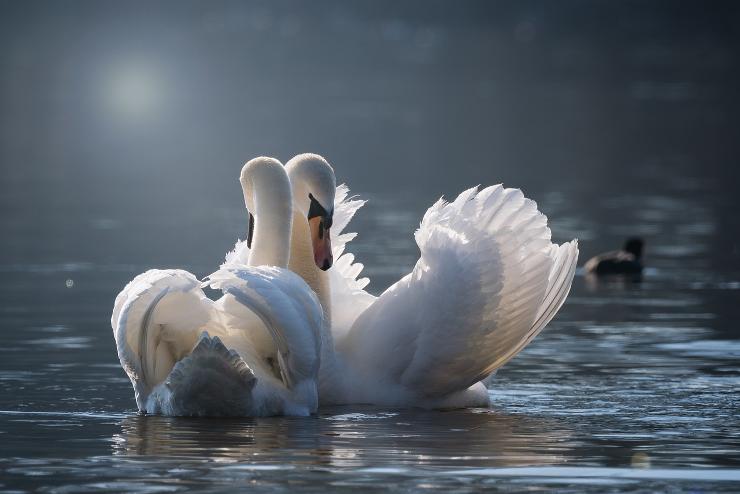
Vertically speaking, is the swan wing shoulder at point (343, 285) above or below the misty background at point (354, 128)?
below

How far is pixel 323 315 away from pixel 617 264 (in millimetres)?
9219

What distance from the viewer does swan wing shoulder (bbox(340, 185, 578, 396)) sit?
497 inches

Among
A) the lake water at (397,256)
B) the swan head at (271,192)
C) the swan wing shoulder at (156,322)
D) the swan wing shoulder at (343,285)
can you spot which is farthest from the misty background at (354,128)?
the swan wing shoulder at (156,322)

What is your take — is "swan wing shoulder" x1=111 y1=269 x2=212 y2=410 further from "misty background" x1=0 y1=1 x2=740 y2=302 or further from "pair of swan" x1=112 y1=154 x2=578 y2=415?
"misty background" x1=0 y1=1 x2=740 y2=302

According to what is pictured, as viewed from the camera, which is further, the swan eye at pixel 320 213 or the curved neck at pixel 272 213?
the swan eye at pixel 320 213

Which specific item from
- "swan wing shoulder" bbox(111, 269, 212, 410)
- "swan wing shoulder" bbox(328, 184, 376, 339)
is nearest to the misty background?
"swan wing shoulder" bbox(328, 184, 376, 339)

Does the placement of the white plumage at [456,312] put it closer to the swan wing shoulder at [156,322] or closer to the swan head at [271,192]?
the swan head at [271,192]

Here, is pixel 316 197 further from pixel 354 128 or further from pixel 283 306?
pixel 354 128

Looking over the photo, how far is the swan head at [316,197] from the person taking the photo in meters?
13.0

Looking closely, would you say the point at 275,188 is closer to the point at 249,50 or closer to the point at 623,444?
the point at 623,444

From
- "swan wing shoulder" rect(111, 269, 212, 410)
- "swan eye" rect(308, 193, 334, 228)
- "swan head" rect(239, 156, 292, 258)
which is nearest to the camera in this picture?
"swan wing shoulder" rect(111, 269, 212, 410)

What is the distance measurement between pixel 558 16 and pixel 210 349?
156 meters

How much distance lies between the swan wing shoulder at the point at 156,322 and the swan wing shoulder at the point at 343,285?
1.45 meters

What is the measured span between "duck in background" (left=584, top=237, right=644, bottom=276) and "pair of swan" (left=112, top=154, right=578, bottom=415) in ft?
26.5
